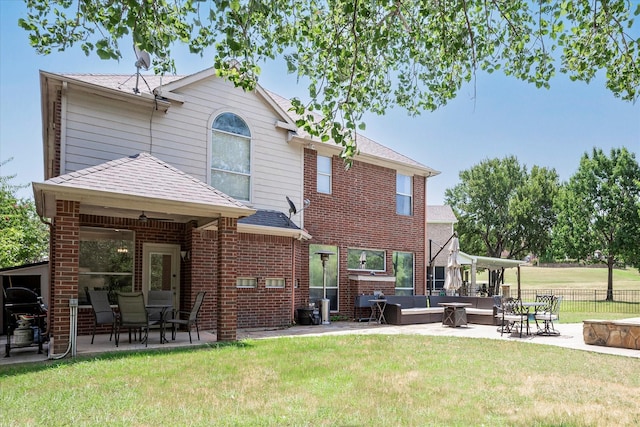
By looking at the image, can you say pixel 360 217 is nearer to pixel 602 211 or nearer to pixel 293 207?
pixel 293 207

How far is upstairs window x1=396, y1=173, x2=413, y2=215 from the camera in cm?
1859

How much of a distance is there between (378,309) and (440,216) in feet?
72.7

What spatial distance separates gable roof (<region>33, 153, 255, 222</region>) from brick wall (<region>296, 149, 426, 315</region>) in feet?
19.2

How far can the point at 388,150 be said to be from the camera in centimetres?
1962

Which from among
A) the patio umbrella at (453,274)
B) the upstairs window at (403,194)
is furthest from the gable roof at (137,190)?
the patio umbrella at (453,274)

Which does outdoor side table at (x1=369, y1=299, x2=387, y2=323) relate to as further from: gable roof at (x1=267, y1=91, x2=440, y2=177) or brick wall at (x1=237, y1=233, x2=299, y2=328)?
gable roof at (x1=267, y1=91, x2=440, y2=177)

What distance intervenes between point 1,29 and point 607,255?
40.2 m

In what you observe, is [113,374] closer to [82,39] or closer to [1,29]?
[82,39]

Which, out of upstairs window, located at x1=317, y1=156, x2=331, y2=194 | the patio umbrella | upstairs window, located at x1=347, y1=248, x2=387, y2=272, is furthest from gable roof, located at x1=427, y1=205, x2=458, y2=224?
upstairs window, located at x1=317, y1=156, x2=331, y2=194

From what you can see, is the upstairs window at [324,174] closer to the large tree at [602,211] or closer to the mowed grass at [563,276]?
the large tree at [602,211]

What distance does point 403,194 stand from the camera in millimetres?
18797

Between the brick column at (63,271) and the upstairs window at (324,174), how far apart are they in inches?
350

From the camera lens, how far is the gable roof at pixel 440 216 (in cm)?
3462

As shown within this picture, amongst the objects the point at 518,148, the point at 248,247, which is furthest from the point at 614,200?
the point at 248,247
